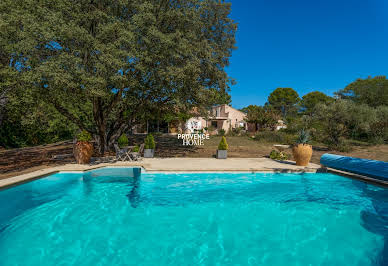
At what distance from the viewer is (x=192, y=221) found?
5.66m

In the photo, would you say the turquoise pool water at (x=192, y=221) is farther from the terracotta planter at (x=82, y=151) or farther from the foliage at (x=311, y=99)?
the foliage at (x=311, y=99)

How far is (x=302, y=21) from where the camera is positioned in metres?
22.3

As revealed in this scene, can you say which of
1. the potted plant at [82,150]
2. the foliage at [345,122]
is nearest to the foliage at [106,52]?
the potted plant at [82,150]

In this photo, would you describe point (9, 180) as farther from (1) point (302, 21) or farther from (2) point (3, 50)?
(1) point (302, 21)

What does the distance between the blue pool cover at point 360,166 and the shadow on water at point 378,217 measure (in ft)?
2.68

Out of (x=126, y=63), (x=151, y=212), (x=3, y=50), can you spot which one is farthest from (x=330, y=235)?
(x=3, y=50)

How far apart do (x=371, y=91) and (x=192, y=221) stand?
45004 mm

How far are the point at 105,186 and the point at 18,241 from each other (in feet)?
10.9

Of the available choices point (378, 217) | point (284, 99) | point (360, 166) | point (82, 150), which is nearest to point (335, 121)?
point (360, 166)

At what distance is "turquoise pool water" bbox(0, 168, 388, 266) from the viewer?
166 inches

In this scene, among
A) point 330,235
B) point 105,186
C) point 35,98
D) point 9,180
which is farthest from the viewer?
point 35,98

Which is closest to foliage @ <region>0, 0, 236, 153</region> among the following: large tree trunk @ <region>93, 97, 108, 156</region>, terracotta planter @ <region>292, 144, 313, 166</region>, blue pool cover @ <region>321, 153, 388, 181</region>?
large tree trunk @ <region>93, 97, 108, 156</region>

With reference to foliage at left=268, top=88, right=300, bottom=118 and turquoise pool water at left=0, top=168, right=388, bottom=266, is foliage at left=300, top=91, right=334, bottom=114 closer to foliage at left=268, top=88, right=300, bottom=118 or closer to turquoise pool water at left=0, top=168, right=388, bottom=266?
foliage at left=268, top=88, right=300, bottom=118

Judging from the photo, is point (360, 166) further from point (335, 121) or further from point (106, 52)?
point (106, 52)
